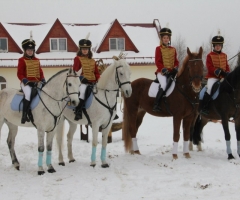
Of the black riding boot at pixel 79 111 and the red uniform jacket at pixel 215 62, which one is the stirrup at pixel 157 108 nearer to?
the red uniform jacket at pixel 215 62

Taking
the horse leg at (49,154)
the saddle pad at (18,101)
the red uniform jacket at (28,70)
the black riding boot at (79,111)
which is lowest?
the horse leg at (49,154)

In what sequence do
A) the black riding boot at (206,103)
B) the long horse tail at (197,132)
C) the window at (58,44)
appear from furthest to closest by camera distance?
the window at (58,44) < the long horse tail at (197,132) < the black riding boot at (206,103)

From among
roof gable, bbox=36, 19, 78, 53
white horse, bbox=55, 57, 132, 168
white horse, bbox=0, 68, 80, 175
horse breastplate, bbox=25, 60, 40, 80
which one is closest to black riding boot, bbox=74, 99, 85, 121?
white horse, bbox=55, 57, 132, 168

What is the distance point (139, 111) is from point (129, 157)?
1563 mm

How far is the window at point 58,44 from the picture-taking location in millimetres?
23547

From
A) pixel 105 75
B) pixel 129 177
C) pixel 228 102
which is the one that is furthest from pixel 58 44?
pixel 129 177

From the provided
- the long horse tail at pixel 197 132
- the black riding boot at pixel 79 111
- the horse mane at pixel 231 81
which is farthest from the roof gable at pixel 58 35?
the horse mane at pixel 231 81

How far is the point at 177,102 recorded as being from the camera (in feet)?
25.6

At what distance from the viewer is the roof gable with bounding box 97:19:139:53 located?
23.5 m

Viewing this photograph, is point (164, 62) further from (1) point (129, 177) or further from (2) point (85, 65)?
(1) point (129, 177)

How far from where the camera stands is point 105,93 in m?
7.27

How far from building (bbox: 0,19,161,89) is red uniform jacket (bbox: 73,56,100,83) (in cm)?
1440

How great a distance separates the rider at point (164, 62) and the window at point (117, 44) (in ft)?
53.1

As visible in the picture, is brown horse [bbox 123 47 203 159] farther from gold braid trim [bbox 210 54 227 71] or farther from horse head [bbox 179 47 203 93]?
gold braid trim [bbox 210 54 227 71]
